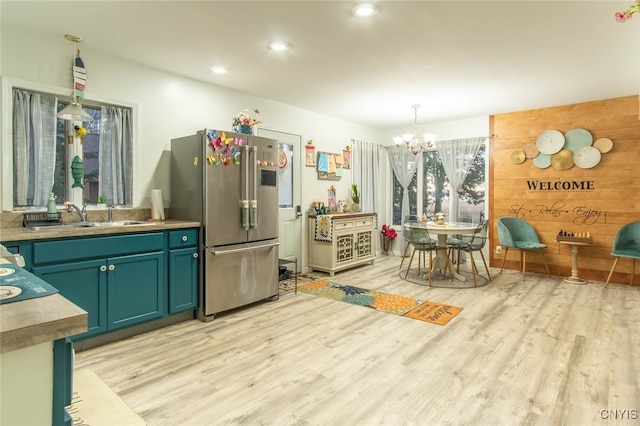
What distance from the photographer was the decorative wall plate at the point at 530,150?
17.2 feet

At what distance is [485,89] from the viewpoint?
427cm

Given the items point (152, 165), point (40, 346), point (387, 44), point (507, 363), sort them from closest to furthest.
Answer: point (40, 346) → point (507, 363) → point (387, 44) → point (152, 165)

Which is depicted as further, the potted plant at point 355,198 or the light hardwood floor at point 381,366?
the potted plant at point 355,198

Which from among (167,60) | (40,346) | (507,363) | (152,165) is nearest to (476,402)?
(507,363)

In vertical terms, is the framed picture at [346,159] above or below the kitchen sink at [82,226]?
above

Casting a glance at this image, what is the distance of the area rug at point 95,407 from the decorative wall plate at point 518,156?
224 inches

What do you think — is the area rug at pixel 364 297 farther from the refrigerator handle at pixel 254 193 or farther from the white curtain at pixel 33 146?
the white curtain at pixel 33 146

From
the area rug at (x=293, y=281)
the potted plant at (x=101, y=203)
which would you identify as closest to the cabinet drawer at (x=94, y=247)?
the potted plant at (x=101, y=203)

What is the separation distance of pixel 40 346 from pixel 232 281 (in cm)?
271

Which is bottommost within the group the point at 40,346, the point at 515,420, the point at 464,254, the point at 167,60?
the point at 515,420

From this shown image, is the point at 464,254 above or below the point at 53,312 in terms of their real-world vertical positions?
below

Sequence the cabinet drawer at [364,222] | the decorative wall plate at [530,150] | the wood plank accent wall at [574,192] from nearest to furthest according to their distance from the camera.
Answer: the wood plank accent wall at [574,192] → the decorative wall plate at [530,150] → the cabinet drawer at [364,222]

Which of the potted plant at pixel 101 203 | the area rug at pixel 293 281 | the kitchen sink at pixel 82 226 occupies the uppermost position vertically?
the potted plant at pixel 101 203

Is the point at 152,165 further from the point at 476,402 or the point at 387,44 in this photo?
the point at 476,402
